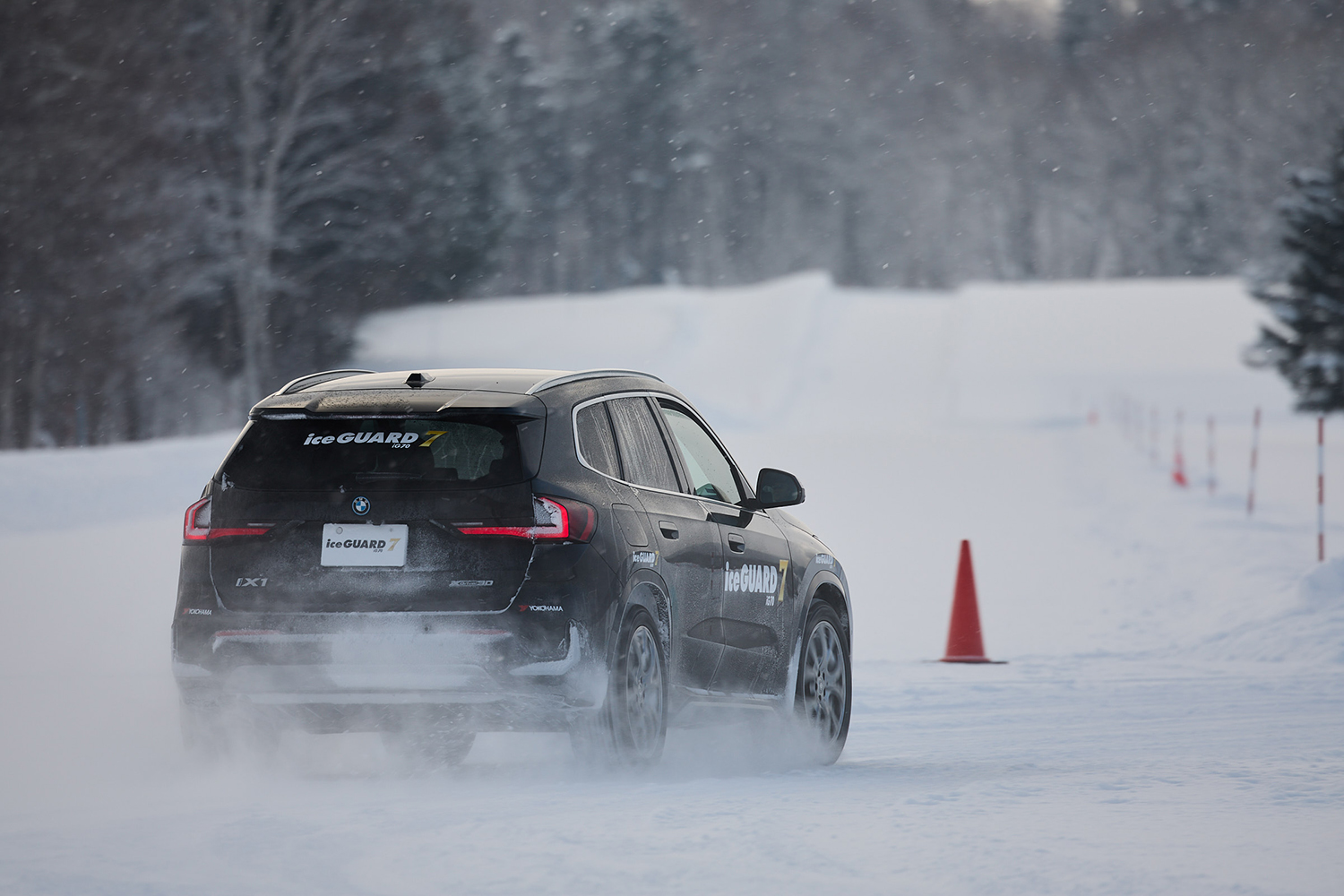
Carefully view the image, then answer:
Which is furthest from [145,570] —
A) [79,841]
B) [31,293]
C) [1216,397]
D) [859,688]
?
[1216,397]

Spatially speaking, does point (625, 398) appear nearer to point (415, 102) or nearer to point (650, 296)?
point (415, 102)

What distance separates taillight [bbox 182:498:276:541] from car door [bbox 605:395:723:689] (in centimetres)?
140

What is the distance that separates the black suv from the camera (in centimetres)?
652

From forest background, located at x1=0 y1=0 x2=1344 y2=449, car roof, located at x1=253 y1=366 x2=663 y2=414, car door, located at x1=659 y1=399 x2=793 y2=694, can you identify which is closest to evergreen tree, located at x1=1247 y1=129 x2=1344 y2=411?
forest background, located at x1=0 y1=0 x2=1344 y2=449

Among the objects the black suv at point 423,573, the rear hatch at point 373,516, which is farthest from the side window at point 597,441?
the rear hatch at point 373,516

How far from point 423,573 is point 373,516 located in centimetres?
27

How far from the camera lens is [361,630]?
652 centimetres

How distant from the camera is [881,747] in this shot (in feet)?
28.6

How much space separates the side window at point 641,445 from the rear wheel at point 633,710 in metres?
0.63

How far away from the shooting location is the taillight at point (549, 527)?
6.54m

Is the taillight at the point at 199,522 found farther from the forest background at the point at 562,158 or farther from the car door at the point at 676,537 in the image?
the forest background at the point at 562,158

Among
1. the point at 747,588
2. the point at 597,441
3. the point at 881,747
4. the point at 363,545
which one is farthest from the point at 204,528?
the point at 881,747

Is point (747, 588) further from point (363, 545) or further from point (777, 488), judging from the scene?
point (363, 545)

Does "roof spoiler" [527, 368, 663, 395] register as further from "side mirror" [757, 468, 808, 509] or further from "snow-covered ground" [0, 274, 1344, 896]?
"snow-covered ground" [0, 274, 1344, 896]
